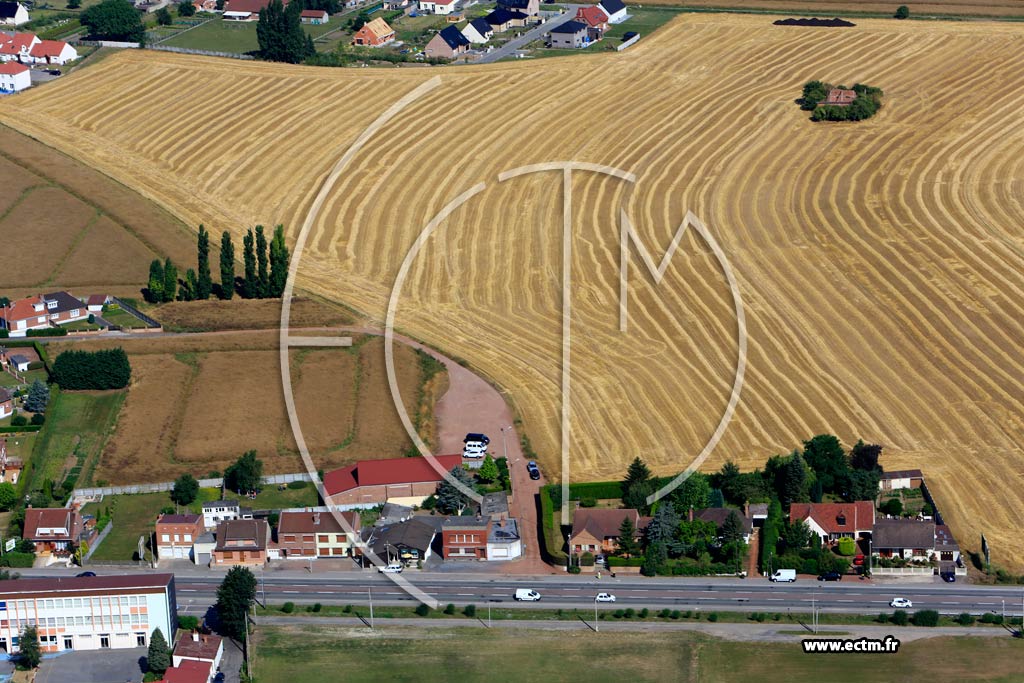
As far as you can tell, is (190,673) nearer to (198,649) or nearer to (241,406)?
(198,649)

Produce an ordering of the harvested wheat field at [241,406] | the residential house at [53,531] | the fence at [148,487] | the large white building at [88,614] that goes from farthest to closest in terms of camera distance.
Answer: the harvested wheat field at [241,406], the fence at [148,487], the residential house at [53,531], the large white building at [88,614]

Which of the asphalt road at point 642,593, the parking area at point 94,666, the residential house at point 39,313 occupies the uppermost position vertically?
the residential house at point 39,313

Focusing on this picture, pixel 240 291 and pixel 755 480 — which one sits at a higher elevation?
pixel 240 291

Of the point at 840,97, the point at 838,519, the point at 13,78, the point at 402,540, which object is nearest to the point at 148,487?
the point at 402,540

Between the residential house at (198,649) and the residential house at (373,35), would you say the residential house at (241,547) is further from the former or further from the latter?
the residential house at (373,35)

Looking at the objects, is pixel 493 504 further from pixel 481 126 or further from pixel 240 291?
pixel 481 126

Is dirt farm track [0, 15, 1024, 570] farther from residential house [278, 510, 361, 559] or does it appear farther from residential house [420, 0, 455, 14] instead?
residential house [420, 0, 455, 14]

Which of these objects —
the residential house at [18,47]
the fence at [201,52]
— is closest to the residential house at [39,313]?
the fence at [201,52]

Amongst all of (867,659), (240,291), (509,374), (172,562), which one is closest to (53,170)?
(240,291)
